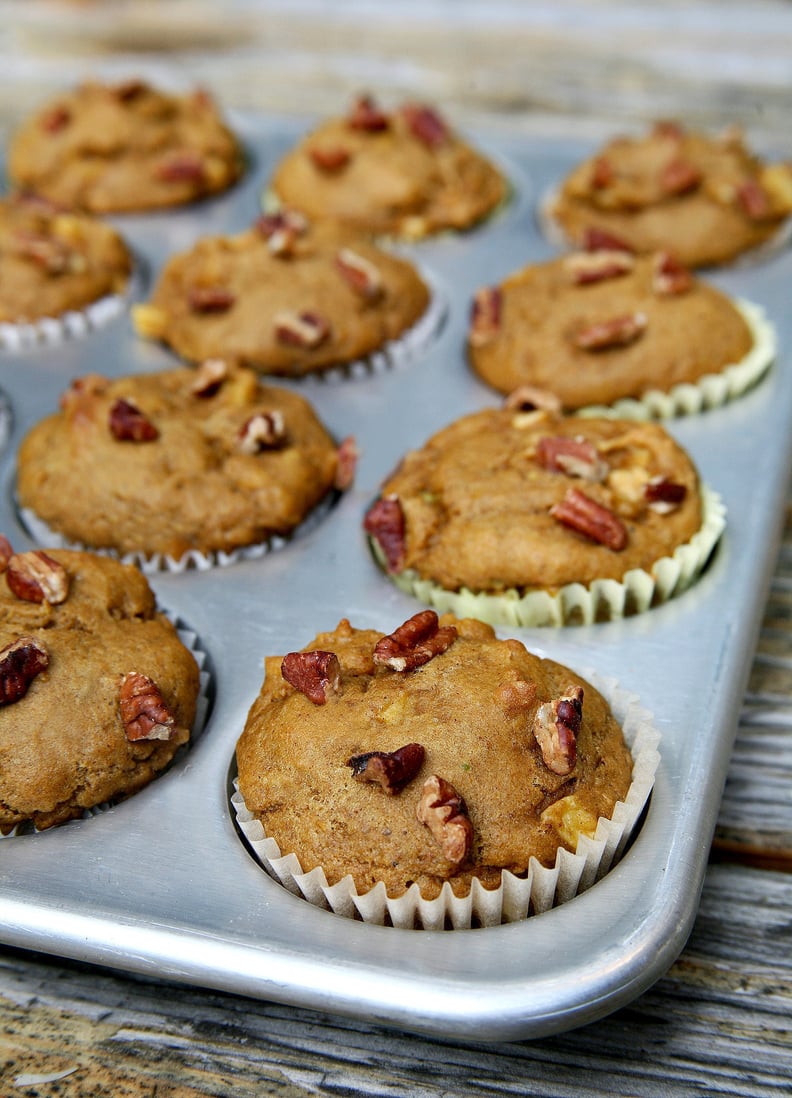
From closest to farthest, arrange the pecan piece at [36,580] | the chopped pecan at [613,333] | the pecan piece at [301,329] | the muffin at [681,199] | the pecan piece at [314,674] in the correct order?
1. the pecan piece at [314,674]
2. the pecan piece at [36,580]
3. the chopped pecan at [613,333]
4. the pecan piece at [301,329]
5. the muffin at [681,199]

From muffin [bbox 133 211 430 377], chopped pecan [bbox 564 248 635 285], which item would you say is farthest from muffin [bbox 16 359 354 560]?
chopped pecan [bbox 564 248 635 285]

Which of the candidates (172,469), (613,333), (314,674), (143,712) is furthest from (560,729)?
(613,333)

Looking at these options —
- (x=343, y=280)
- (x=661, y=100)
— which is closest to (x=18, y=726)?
(x=343, y=280)

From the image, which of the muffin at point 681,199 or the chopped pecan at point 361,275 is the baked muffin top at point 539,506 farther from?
the muffin at point 681,199

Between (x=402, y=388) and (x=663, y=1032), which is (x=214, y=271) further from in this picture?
(x=663, y=1032)

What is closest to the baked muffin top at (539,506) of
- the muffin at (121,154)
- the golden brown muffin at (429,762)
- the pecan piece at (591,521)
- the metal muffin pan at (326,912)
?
the pecan piece at (591,521)

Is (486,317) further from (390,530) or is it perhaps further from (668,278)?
(390,530)
